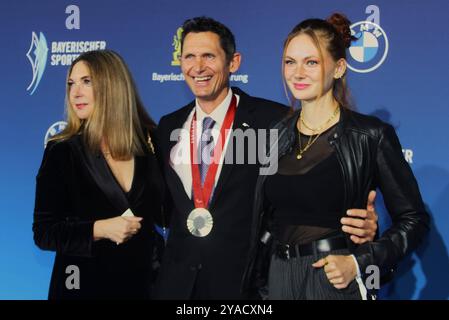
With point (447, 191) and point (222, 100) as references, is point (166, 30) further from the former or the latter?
point (447, 191)

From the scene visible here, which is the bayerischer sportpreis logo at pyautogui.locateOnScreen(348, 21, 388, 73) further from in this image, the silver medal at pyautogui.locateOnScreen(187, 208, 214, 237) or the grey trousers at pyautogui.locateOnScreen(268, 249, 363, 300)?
the grey trousers at pyautogui.locateOnScreen(268, 249, 363, 300)

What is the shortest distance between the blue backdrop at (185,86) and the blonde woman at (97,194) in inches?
38.1

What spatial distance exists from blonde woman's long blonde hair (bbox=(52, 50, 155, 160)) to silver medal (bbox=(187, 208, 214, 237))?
0.39 metres

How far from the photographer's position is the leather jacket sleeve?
98.0 inches

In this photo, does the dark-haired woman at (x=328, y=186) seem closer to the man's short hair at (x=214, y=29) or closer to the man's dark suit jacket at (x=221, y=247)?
the man's dark suit jacket at (x=221, y=247)

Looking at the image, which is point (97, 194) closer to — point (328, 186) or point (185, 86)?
point (328, 186)

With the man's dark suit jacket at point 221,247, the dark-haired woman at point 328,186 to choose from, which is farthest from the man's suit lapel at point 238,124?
the dark-haired woman at point 328,186

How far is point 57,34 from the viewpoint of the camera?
423 cm

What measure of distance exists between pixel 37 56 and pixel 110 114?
1460 mm

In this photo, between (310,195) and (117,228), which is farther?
(117,228)

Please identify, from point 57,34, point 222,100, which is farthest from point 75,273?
point 57,34

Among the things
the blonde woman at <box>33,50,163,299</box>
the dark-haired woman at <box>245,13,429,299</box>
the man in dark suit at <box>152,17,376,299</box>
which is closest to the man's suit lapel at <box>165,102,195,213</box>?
the man in dark suit at <box>152,17,376,299</box>

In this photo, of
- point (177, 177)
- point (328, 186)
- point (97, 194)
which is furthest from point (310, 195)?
point (97, 194)

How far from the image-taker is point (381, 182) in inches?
101
